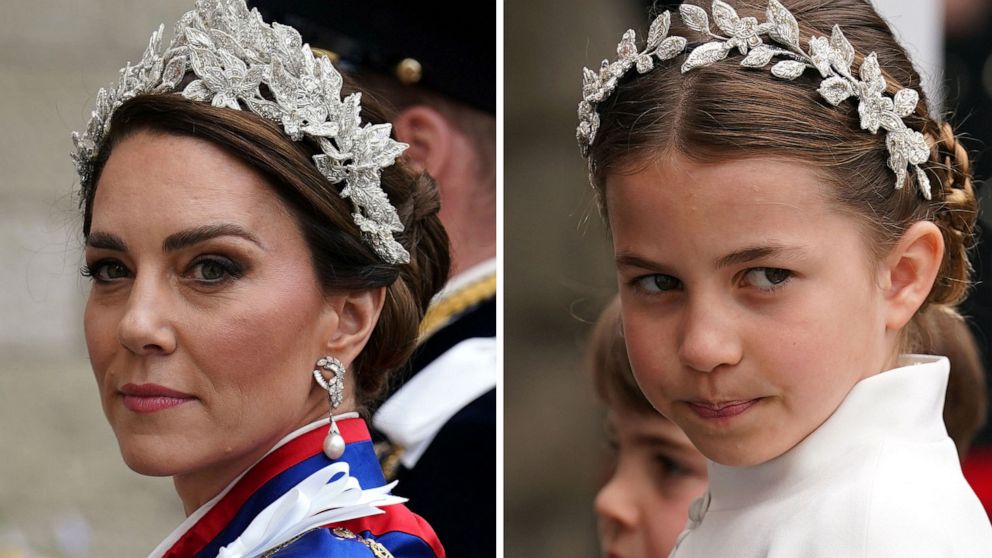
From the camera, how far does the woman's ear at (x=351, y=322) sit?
5.23 feet

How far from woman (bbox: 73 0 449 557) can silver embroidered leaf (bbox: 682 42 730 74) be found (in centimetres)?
42

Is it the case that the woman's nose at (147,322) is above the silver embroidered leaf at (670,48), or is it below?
below

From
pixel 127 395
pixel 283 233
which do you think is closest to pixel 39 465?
pixel 127 395

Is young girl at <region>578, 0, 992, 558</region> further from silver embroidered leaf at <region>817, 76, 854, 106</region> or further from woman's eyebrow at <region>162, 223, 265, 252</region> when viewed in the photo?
woman's eyebrow at <region>162, 223, 265, 252</region>

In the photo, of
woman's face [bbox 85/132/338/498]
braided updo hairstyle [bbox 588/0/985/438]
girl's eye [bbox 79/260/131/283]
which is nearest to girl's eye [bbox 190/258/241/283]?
woman's face [bbox 85/132/338/498]

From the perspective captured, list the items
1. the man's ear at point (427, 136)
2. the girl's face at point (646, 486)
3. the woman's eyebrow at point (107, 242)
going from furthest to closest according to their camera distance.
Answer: the man's ear at point (427, 136) < the girl's face at point (646, 486) < the woman's eyebrow at point (107, 242)

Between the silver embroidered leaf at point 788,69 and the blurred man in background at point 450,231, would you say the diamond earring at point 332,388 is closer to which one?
the blurred man in background at point 450,231

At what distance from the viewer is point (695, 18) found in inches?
55.0

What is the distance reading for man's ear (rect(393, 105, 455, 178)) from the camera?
2396mm

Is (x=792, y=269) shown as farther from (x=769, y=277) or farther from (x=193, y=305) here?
(x=193, y=305)

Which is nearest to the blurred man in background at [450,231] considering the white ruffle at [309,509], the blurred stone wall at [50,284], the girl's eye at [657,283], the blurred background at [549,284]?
the blurred background at [549,284]

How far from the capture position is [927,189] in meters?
1.38

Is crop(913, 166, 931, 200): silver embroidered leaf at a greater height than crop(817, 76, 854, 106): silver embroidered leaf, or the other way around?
crop(817, 76, 854, 106): silver embroidered leaf

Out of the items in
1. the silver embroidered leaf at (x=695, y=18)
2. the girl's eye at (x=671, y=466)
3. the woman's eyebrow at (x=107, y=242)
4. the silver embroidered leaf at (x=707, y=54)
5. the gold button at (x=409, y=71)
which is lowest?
the girl's eye at (x=671, y=466)
